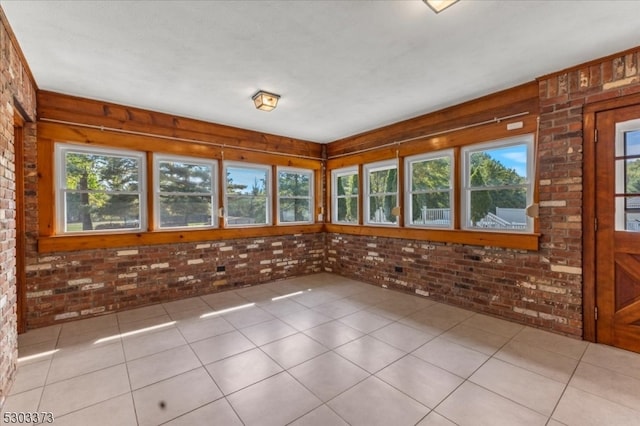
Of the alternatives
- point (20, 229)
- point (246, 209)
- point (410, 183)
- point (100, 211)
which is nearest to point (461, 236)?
point (410, 183)

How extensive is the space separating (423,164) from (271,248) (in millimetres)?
2975

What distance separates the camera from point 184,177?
432 centimetres

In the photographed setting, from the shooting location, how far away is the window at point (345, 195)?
18.0ft

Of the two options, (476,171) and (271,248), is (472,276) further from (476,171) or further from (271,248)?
(271,248)

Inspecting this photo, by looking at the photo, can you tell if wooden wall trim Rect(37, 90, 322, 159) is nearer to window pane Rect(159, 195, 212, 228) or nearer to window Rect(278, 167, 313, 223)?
window Rect(278, 167, 313, 223)

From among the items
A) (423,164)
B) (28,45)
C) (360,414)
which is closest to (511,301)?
(423,164)

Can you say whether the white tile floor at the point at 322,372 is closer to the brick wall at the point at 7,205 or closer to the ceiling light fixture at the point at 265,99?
the brick wall at the point at 7,205

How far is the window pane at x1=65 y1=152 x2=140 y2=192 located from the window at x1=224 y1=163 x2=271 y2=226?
1.34 m

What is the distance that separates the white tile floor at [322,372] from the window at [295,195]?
2387 millimetres

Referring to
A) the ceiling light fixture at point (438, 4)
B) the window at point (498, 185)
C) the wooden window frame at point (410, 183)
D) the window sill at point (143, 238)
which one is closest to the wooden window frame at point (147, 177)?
the window sill at point (143, 238)

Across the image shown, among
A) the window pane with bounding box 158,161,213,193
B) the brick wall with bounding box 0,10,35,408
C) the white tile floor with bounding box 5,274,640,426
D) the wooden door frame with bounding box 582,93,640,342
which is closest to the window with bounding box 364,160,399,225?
the white tile floor with bounding box 5,274,640,426

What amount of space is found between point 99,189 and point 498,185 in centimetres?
517

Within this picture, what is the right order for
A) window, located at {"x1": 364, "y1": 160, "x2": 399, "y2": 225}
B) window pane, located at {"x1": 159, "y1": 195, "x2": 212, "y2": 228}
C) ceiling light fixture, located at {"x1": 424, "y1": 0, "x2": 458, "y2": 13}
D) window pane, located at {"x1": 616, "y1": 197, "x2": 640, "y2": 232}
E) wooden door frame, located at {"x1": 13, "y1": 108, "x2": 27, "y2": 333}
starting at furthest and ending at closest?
window, located at {"x1": 364, "y1": 160, "x2": 399, "y2": 225} < window pane, located at {"x1": 159, "y1": 195, "x2": 212, "y2": 228} < wooden door frame, located at {"x1": 13, "y1": 108, "x2": 27, "y2": 333} < window pane, located at {"x1": 616, "y1": 197, "x2": 640, "y2": 232} < ceiling light fixture, located at {"x1": 424, "y1": 0, "x2": 458, "y2": 13}

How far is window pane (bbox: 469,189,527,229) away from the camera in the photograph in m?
3.36
